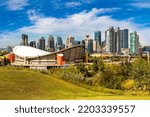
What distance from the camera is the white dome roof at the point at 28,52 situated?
142 ft

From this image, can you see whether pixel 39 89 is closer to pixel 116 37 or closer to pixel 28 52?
pixel 116 37

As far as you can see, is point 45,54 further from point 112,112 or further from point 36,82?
point 112,112

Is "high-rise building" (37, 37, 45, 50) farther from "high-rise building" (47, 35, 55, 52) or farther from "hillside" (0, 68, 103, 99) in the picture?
"hillside" (0, 68, 103, 99)

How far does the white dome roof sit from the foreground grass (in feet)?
104

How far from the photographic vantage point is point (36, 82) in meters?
10.0

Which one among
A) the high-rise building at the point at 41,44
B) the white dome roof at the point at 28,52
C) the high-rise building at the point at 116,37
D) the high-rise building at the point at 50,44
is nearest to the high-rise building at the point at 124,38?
the high-rise building at the point at 116,37

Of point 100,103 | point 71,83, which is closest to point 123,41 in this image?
point 71,83

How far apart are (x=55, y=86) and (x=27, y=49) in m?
36.0

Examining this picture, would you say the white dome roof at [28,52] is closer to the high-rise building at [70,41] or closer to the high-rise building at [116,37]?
the high-rise building at [70,41]

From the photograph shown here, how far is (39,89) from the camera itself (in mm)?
9555

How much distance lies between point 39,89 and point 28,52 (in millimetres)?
35657

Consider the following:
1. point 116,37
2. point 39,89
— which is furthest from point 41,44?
point 39,89

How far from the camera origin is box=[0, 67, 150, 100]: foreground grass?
886 cm

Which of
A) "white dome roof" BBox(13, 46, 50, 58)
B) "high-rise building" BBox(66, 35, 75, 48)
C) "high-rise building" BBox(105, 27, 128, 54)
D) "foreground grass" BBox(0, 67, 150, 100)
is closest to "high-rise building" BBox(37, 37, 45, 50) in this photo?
"white dome roof" BBox(13, 46, 50, 58)
